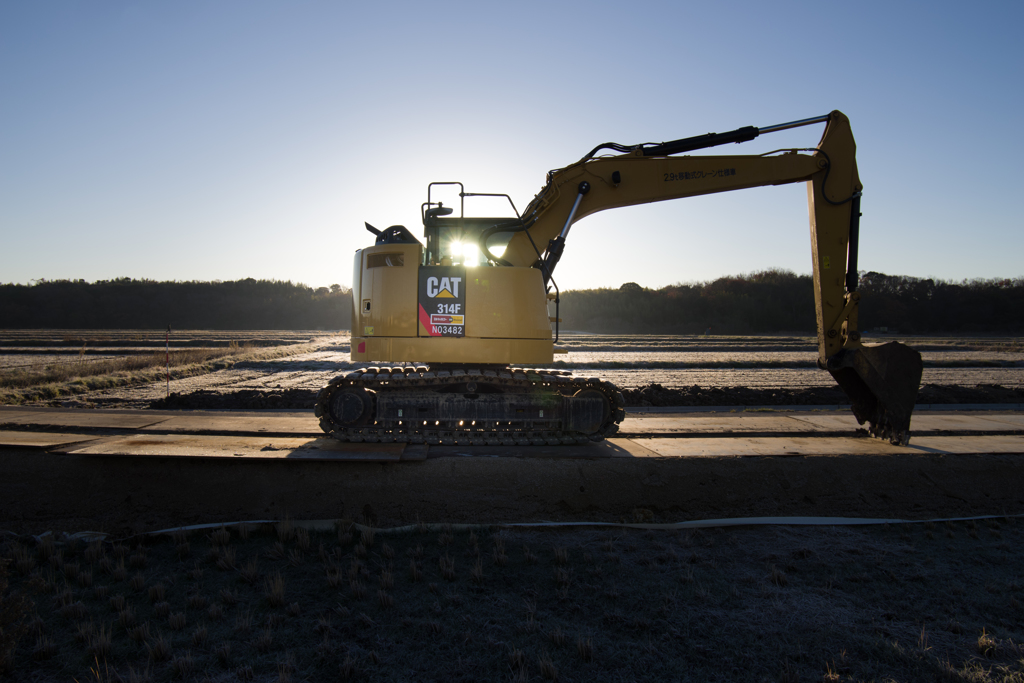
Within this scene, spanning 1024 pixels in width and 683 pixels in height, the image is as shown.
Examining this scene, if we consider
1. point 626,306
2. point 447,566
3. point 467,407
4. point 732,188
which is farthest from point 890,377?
point 626,306

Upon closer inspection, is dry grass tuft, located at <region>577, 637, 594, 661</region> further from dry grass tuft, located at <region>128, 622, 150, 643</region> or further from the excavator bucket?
the excavator bucket

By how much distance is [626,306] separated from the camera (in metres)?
82.4

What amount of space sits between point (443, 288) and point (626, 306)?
256 ft

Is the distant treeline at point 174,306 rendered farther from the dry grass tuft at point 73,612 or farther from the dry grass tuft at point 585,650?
the dry grass tuft at point 585,650

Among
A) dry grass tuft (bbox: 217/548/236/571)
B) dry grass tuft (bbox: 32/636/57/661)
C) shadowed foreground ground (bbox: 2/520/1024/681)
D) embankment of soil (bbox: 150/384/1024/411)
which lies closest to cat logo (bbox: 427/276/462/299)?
shadowed foreground ground (bbox: 2/520/1024/681)

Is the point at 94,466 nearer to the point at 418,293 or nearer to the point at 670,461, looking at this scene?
the point at 418,293

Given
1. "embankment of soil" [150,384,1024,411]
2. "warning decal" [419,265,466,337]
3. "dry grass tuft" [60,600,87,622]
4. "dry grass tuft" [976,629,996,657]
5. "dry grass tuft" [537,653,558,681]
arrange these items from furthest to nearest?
1. "embankment of soil" [150,384,1024,411]
2. "warning decal" [419,265,466,337]
3. "dry grass tuft" [60,600,87,622]
4. "dry grass tuft" [976,629,996,657]
5. "dry grass tuft" [537,653,558,681]

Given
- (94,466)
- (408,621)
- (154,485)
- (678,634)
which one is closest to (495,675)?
(408,621)

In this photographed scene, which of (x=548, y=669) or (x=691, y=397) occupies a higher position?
(x=691, y=397)

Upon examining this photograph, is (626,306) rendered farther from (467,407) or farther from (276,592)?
(276,592)

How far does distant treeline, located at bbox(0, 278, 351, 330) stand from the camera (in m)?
92.1

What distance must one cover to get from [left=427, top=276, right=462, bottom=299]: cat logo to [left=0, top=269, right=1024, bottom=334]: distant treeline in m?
65.1

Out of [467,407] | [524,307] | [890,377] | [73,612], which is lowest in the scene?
[73,612]

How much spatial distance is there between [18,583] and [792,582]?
6.49m
